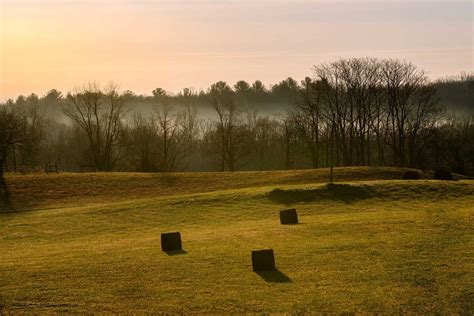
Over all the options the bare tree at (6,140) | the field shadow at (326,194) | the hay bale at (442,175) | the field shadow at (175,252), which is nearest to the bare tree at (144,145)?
the bare tree at (6,140)

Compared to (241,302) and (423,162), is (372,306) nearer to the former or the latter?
(241,302)

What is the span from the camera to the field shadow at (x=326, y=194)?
145 feet

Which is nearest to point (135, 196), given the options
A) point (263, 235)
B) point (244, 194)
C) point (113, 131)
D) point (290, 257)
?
point (244, 194)

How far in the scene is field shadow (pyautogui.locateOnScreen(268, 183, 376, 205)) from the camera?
44.1 metres

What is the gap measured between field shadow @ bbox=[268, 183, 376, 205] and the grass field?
0.07 meters

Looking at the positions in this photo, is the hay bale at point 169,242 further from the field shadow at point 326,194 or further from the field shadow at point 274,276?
the field shadow at point 326,194

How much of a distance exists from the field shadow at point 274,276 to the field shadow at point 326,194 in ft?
73.9

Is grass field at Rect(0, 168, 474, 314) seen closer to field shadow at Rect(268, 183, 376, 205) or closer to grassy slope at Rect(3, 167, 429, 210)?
field shadow at Rect(268, 183, 376, 205)

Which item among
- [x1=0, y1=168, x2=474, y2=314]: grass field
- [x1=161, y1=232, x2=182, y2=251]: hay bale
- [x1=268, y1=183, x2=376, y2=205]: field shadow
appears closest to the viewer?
[x1=0, y1=168, x2=474, y2=314]: grass field

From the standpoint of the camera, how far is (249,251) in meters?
24.2

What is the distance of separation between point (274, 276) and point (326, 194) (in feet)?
83.5

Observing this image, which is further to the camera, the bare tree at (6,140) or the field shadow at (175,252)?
the bare tree at (6,140)

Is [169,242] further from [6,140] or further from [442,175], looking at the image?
[6,140]

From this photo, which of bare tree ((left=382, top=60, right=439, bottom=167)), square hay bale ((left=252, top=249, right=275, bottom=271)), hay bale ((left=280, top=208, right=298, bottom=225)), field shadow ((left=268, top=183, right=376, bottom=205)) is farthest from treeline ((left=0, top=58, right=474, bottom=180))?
square hay bale ((left=252, top=249, right=275, bottom=271))
